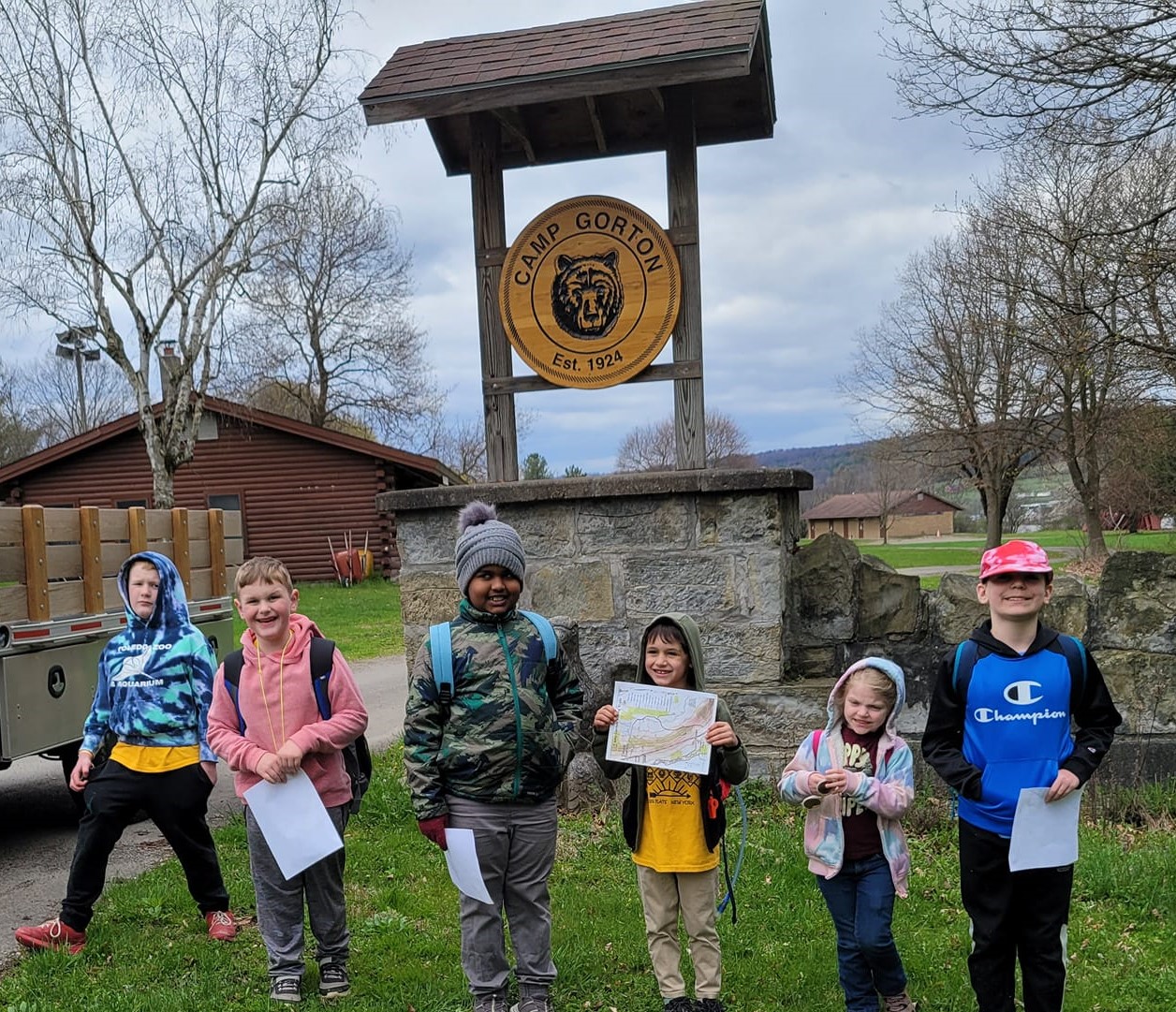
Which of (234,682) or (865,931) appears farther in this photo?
(234,682)

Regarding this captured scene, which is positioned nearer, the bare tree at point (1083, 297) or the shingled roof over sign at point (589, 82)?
the shingled roof over sign at point (589, 82)

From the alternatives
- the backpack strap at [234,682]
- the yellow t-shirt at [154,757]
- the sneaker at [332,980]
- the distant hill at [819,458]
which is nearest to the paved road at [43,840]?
the yellow t-shirt at [154,757]

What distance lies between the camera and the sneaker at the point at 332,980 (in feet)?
12.1

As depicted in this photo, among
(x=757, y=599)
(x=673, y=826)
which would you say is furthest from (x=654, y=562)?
(x=673, y=826)

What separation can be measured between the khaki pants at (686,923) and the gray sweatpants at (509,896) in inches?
13.6

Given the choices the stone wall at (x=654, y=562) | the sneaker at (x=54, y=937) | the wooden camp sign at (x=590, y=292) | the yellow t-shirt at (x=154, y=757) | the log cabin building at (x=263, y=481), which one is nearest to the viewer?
the sneaker at (x=54, y=937)

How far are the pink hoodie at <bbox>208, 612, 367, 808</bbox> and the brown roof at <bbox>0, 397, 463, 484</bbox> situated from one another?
22.5 m

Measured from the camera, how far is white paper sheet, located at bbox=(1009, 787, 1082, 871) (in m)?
2.93

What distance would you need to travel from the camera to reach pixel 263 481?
2733cm

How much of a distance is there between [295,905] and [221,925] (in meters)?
0.78

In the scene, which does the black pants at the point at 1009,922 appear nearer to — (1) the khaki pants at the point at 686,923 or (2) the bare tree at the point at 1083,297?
(1) the khaki pants at the point at 686,923

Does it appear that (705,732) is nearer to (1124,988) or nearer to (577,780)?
(1124,988)

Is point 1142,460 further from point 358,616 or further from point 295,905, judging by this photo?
point 295,905

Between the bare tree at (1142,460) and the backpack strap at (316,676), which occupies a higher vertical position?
the bare tree at (1142,460)
